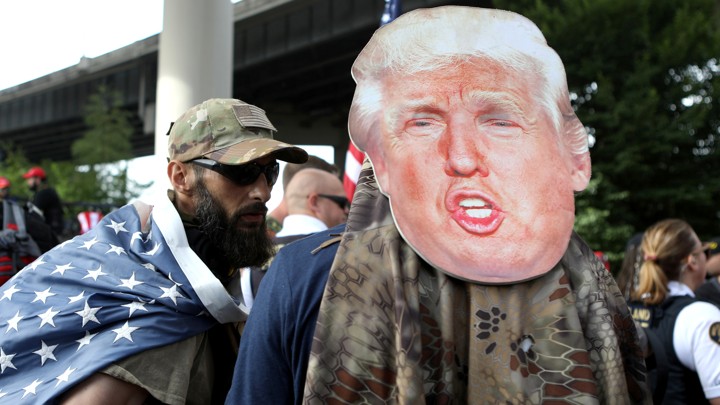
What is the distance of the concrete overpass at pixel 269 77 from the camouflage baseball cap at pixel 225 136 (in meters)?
17.8

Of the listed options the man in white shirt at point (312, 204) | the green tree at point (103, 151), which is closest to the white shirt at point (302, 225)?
the man in white shirt at point (312, 204)

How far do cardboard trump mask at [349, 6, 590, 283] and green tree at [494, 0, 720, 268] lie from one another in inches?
707

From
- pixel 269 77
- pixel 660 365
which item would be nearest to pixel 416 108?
pixel 660 365

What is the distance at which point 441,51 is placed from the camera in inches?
74.2

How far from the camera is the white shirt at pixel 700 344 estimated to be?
377 cm

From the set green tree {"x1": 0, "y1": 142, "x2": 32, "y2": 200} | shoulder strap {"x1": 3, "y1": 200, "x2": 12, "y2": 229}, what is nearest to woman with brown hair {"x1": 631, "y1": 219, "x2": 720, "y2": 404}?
shoulder strap {"x1": 3, "y1": 200, "x2": 12, "y2": 229}

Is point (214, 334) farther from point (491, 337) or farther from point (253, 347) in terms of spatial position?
point (491, 337)

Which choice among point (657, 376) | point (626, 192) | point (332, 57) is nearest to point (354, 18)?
point (332, 57)

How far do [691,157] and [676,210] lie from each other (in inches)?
55.3

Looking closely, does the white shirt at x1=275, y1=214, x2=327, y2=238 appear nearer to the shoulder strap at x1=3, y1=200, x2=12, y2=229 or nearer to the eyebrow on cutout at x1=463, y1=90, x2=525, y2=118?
the shoulder strap at x1=3, y1=200, x2=12, y2=229

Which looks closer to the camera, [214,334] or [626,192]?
[214,334]

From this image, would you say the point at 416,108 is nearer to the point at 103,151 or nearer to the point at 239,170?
the point at 239,170

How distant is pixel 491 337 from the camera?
1.74m

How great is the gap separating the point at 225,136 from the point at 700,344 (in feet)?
7.95
